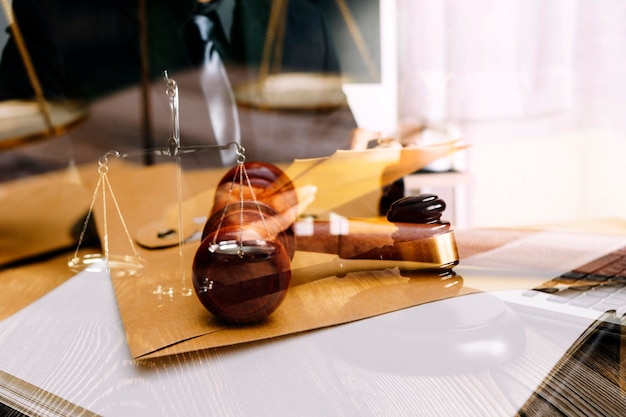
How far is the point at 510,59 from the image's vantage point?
536 millimetres

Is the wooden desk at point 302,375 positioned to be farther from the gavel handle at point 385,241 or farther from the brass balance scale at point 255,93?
the brass balance scale at point 255,93

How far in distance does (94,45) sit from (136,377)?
78 centimetres

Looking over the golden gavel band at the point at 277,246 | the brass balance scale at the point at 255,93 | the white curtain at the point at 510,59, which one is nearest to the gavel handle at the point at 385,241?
the golden gavel band at the point at 277,246

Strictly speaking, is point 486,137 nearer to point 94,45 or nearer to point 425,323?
point 425,323

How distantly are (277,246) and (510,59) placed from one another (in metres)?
0.37

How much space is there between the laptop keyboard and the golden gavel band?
0.06m

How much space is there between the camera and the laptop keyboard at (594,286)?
10.6 inches

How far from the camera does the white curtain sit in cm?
46

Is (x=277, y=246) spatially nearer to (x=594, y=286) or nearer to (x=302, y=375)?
(x=302, y=375)

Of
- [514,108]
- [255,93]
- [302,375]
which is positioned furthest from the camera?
Result: [255,93]

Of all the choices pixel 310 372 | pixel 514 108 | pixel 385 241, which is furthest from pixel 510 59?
pixel 310 372

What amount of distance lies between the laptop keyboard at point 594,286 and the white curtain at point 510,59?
0.64 feet

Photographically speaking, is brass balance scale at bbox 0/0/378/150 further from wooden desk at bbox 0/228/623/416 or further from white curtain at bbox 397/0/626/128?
wooden desk at bbox 0/228/623/416

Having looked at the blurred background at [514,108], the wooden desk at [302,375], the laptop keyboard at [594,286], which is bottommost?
the wooden desk at [302,375]
